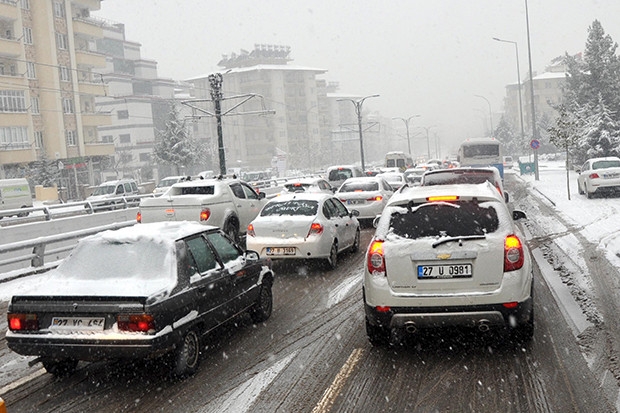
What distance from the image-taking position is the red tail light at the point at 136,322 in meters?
5.34

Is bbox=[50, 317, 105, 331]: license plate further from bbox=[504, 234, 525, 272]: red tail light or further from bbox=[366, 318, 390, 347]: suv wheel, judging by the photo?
bbox=[504, 234, 525, 272]: red tail light

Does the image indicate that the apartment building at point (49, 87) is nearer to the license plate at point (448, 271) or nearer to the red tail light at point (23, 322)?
the red tail light at point (23, 322)

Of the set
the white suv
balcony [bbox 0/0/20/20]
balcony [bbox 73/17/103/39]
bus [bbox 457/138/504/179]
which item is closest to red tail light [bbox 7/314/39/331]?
the white suv

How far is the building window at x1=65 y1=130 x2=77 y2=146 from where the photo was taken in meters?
60.2

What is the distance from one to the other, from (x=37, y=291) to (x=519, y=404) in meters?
4.26

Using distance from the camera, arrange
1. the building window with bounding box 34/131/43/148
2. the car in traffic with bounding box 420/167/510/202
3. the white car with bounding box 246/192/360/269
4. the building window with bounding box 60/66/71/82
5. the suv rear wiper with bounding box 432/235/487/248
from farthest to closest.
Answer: the building window with bounding box 60/66/71/82
the building window with bounding box 34/131/43/148
the car in traffic with bounding box 420/167/510/202
the white car with bounding box 246/192/360/269
the suv rear wiper with bounding box 432/235/487/248

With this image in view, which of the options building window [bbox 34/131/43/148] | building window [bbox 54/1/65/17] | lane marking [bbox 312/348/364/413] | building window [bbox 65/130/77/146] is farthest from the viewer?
building window [bbox 65/130/77/146]

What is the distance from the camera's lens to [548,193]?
28906mm

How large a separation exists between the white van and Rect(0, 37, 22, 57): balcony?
21.7 metres

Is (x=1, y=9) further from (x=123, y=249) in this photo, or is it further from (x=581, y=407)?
(x=581, y=407)

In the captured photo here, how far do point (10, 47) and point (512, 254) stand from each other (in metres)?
56.2

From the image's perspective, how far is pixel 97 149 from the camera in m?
63.3

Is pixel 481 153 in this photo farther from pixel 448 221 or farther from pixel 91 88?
pixel 91 88

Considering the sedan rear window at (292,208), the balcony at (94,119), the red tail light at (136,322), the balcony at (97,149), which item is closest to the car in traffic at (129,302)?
the red tail light at (136,322)
